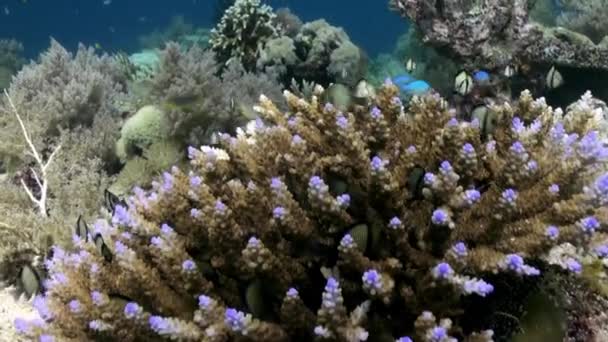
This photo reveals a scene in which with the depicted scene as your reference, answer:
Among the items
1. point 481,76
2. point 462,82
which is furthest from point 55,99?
point 481,76

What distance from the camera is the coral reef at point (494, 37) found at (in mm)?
8148

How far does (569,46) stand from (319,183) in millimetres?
7771

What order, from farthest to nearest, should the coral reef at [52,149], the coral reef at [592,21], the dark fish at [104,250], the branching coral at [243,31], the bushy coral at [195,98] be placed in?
1. the coral reef at [592,21]
2. the branching coral at [243,31]
3. the bushy coral at [195,98]
4. the coral reef at [52,149]
5. the dark fish at [104,250]

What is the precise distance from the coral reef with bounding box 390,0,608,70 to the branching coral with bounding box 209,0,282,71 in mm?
3779

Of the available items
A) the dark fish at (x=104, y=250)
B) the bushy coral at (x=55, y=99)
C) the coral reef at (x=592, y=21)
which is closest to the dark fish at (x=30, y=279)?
the dark fish at (x=104, y=250)

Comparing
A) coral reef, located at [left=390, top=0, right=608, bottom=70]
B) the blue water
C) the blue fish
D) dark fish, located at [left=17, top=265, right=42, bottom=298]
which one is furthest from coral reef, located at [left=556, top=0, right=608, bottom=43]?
the blue water

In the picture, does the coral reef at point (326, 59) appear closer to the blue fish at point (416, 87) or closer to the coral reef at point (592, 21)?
the blue fish at point (416, 87)

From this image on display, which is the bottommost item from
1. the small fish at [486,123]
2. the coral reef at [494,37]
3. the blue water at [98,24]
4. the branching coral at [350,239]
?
the branching coral at [350,239]

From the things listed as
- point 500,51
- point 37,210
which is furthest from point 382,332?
point 500,51

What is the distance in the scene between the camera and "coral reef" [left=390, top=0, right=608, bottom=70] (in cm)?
815

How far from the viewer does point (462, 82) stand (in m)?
6.75

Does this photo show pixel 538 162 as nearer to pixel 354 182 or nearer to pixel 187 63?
pixel 354 182

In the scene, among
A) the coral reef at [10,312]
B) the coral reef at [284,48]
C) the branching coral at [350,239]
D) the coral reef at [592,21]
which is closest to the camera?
the branching coral at [350,239]

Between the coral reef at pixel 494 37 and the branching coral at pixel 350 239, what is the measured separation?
18.8 ft
